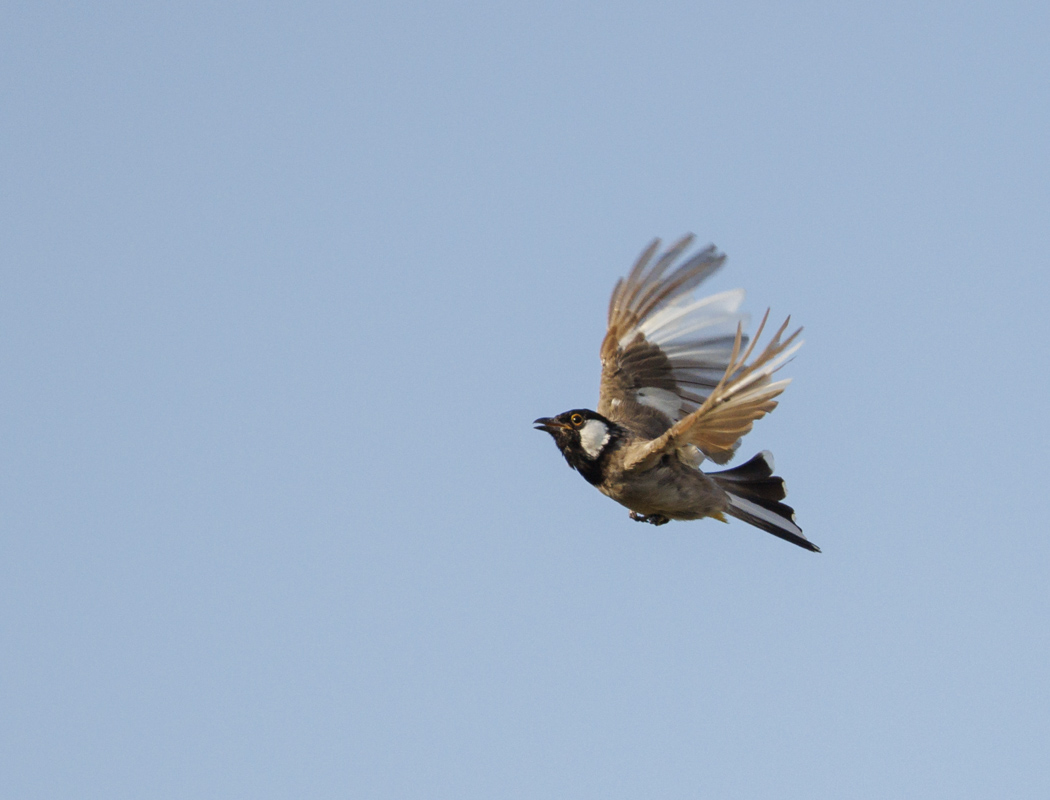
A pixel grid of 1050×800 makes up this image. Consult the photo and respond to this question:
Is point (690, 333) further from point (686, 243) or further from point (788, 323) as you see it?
point (788, 323)

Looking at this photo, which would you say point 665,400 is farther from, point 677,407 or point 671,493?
point 671,493

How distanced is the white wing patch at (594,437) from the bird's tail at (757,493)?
3.72 feet

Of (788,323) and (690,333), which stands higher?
(690,333)

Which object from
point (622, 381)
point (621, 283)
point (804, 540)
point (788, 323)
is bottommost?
point (804, 540)

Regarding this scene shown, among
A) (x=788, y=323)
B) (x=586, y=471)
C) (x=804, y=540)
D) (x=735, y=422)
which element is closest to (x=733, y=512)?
(x=804, y=540)

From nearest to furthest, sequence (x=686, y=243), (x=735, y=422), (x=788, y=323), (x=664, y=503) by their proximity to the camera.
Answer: (x=788, y=323)
(x=735, y=422)
(x=664, y=503)
(x=686, y=243)

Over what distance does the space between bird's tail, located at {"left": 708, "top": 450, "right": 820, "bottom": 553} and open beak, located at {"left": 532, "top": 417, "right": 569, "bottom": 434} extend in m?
1.39

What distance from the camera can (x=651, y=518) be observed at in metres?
10.5

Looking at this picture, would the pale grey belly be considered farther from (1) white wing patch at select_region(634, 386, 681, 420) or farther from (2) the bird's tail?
(1) white wing patch at select_region(634, 386, 681, 420)

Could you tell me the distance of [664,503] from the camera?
9.78m

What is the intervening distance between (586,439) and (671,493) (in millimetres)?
803

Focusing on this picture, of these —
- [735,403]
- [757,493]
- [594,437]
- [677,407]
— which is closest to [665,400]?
[677,407]

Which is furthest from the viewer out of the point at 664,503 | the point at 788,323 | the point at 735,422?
the point at 664,503

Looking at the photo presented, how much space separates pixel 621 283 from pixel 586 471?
2466mm
